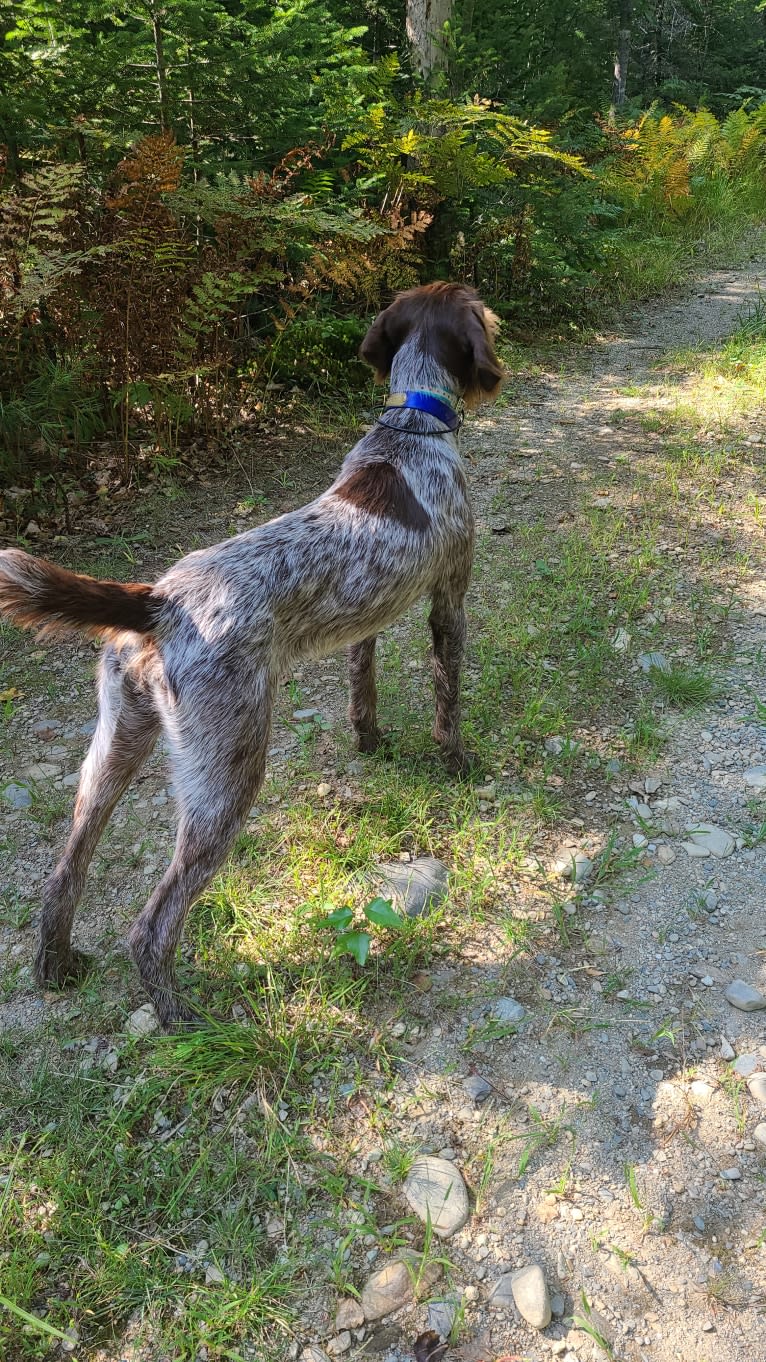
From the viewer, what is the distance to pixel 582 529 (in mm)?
5117

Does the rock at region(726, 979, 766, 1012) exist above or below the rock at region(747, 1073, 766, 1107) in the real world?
above

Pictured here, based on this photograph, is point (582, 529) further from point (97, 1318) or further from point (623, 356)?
point (97, 1318)

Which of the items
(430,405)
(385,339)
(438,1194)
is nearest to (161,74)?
(385,339)

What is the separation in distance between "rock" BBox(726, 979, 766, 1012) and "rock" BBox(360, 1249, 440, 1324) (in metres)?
1.23

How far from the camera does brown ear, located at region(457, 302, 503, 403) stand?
3154 mm

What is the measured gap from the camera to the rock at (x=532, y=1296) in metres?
1.90

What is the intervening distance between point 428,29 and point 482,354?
580 centimetres

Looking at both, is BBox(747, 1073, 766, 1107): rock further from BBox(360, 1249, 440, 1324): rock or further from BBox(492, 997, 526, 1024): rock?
BBox(360, 1249, 440, 1324): rock

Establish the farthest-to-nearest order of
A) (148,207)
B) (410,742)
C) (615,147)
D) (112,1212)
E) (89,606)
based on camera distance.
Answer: (615,147)
(148,207)
(410,742)
(89,606)
(112,1212)

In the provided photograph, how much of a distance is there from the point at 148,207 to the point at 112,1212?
15.7 feet

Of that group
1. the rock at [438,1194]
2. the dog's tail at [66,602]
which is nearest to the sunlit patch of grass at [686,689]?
the rock at [438,1194]

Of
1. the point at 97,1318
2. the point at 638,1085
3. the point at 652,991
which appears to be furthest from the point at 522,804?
the point at 97,1318

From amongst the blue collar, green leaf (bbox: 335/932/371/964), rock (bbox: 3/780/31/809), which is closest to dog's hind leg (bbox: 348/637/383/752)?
the blue collar

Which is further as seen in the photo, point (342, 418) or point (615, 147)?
point (615, 147)
